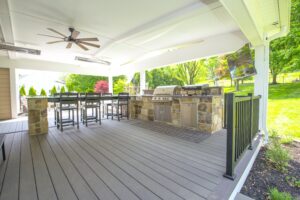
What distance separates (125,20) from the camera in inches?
146

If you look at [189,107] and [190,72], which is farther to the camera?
[190,72]

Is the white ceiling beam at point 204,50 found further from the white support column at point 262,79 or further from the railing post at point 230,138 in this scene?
the railing post at point 230,138

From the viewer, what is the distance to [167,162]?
217 centimetres

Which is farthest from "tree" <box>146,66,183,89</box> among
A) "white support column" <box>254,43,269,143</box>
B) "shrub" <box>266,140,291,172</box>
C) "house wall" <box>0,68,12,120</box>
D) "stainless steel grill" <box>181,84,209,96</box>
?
"shrub" <box>266,140,291,172</box>

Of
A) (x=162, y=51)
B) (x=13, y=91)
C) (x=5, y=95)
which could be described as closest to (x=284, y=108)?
(x=162, y=51)

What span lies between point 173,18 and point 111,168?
138 inches

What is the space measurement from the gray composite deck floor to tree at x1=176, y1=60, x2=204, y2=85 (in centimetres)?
549

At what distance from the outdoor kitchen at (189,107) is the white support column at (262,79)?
0.90 m

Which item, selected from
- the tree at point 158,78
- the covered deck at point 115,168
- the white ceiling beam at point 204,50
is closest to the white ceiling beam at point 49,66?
the white ceiling beam at point 204,50

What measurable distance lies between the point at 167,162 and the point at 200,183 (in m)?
0.60

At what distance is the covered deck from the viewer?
59.7 inches

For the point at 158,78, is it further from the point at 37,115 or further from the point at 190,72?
the point at 37,115

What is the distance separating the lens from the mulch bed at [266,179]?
194cm

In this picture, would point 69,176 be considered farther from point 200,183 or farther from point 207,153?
point 207,153
